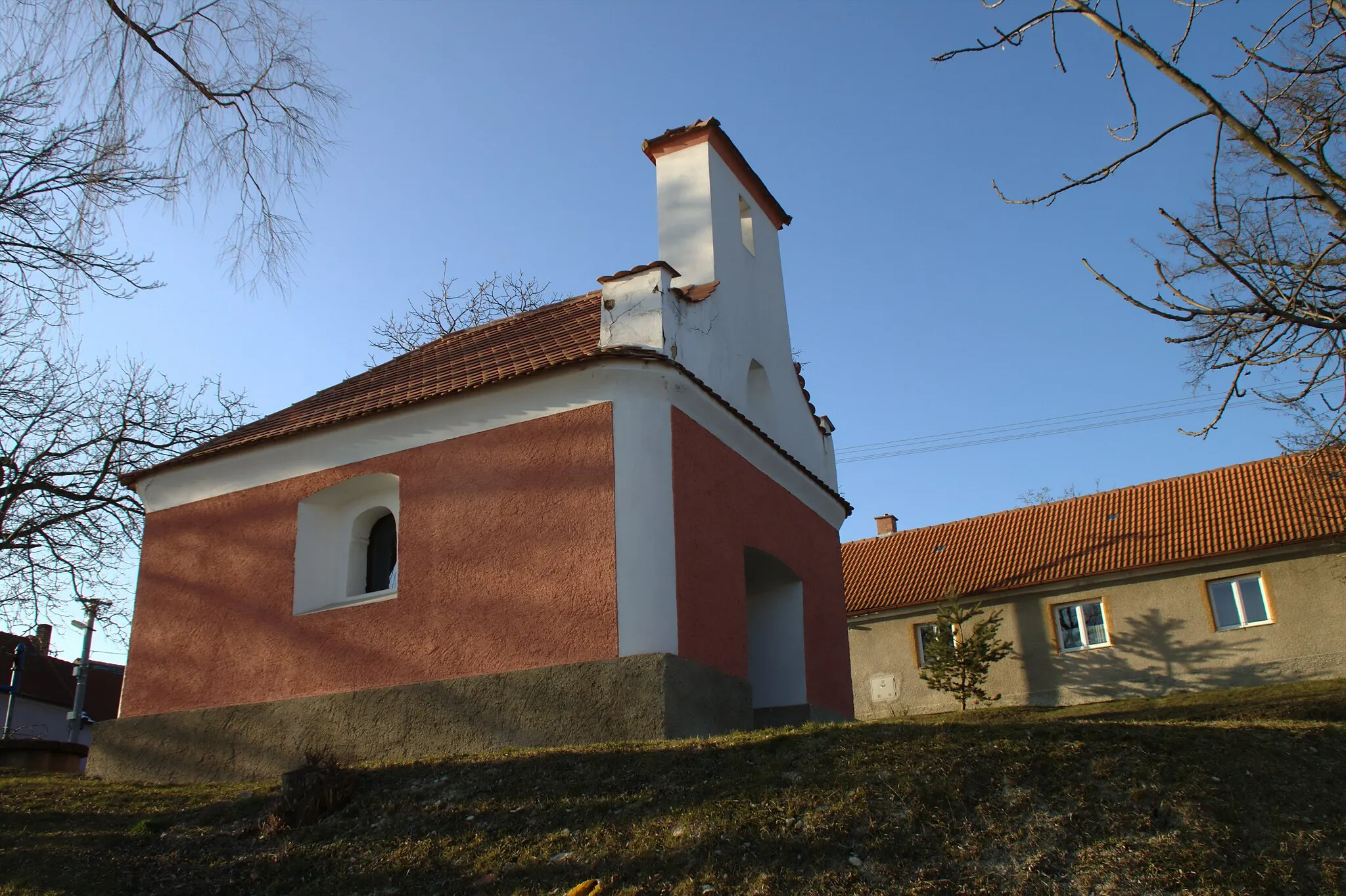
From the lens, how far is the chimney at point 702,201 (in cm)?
1334

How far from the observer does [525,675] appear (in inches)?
410

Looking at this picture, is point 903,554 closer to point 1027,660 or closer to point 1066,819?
point 1027,660

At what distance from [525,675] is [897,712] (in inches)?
579

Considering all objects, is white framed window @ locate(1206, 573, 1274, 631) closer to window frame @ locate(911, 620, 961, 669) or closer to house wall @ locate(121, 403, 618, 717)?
window frame @ locate(911, 620, 961, 669)

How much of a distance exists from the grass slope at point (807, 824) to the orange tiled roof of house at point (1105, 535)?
45.4ft

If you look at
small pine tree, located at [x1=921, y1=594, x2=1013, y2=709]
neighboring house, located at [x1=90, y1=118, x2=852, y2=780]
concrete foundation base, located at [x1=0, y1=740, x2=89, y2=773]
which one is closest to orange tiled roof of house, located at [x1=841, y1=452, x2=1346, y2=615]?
small pine tree, located at [x1=921, y1=594, x2=1013, y2=709]

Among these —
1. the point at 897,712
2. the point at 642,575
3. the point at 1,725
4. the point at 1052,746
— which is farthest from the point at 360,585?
the point at 1,725

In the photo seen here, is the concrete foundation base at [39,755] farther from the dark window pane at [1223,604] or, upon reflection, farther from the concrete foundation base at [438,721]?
the dark window pane at [1223,604]

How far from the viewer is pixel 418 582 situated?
11.4m

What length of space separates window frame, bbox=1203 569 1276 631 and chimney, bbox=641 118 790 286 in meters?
12.5

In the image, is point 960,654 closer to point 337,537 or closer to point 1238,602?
point 1238,602

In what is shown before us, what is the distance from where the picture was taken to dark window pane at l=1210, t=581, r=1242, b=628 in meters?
21.2

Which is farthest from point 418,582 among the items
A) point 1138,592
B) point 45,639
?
point 45,639

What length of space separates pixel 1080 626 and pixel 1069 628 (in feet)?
0.77
